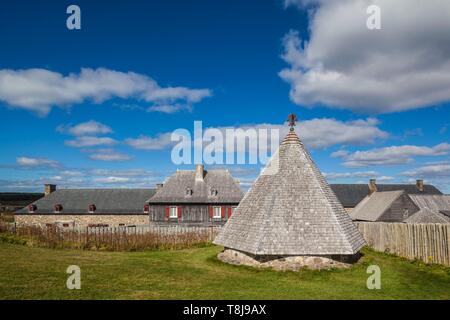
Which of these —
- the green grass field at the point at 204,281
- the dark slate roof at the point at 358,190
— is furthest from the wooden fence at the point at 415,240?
the dark slate roof at the point at 358,190

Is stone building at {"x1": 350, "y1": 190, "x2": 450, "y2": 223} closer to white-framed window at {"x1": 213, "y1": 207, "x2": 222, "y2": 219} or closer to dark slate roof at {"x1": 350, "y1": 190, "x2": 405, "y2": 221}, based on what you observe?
dark slate roof at {"x1": 350, "y1": 190, "x2": 405, "y2": 221}

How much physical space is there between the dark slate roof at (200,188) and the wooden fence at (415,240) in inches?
789

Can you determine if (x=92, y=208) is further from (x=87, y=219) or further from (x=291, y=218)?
(x=291, y=218)

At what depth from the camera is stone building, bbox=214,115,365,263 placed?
1281cm

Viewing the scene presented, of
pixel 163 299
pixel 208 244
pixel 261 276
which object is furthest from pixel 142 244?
pixel 163 299

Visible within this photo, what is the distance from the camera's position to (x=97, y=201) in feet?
143

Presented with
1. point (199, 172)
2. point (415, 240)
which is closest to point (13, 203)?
point (199, 172)

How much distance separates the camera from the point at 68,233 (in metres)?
22.5

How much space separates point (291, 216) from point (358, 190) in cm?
4719

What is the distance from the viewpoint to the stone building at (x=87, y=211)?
138 feet
